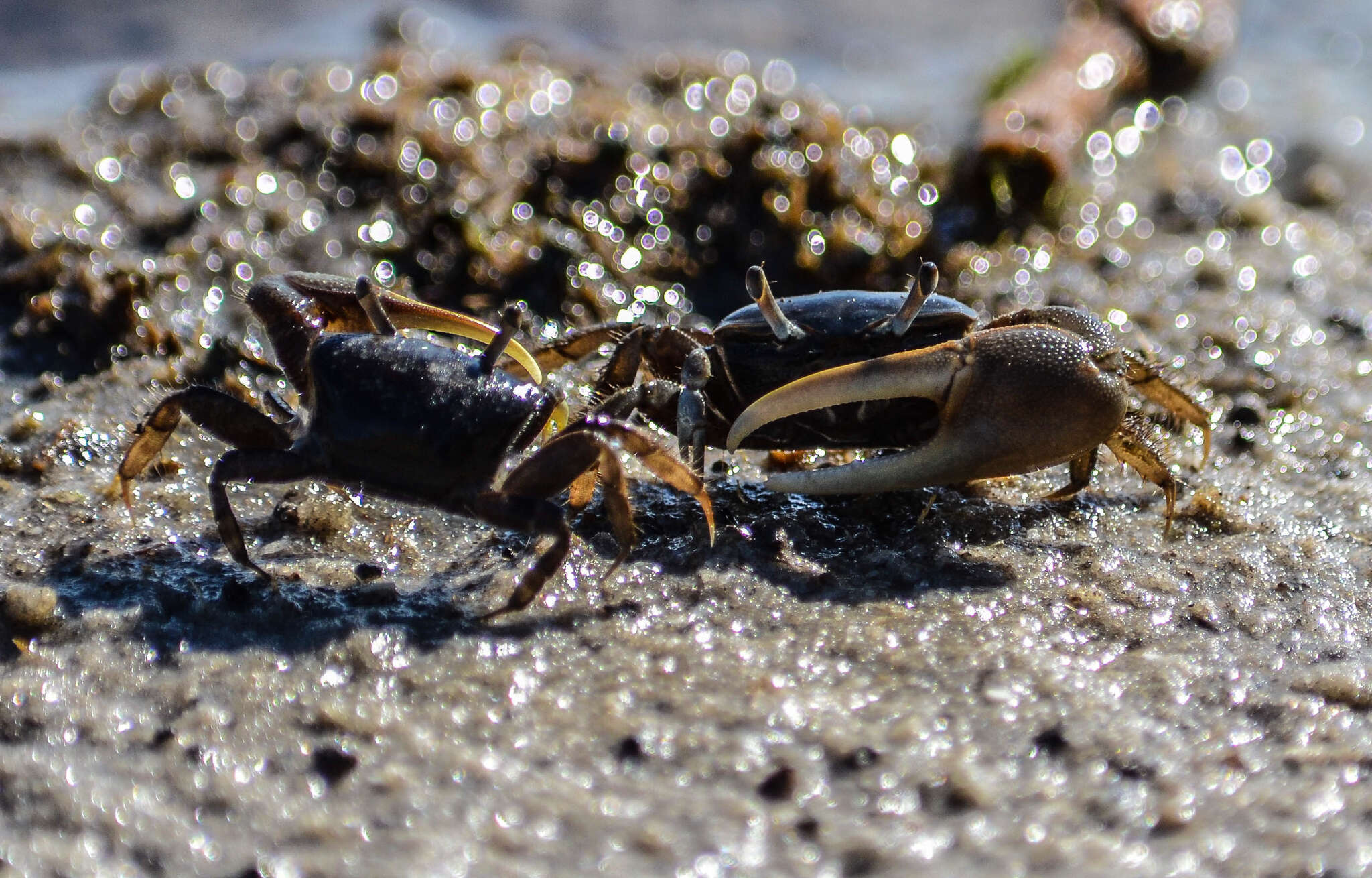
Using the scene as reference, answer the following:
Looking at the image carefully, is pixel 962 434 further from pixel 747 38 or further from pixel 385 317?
pixel 747 38

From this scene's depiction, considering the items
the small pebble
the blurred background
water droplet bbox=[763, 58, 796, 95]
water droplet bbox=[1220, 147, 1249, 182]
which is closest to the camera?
the small pebble

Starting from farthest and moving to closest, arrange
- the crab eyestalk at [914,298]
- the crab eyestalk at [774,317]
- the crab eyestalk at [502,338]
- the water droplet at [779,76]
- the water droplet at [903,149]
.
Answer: the water droplet at [779,76] → the water droplet at [903,149] → the crab eyestalk at [774,317] → the crab eyestalk at [914,298] → the crab eyestalk at [502,338]

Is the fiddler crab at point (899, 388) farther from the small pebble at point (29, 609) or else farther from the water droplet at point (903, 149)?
the water droplet at point (903, 149)

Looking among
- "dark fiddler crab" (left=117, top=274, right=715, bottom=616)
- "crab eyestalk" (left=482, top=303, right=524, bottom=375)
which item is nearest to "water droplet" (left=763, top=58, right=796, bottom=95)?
"crab eyestalk" (left=482, top=303, right=524, bottom=375)

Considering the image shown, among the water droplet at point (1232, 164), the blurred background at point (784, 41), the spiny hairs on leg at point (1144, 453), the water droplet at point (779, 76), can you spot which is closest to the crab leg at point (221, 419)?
the spiny hairs on leg at point (1144, 453)

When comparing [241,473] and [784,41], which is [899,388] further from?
[784,41]

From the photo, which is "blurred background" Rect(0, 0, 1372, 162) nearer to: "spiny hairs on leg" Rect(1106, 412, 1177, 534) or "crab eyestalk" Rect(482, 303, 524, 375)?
"spiny hairs on leg" Rect(1106, 412, 1177, 534)

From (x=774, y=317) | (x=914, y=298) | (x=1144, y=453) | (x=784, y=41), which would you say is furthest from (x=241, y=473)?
(x=784, y=41)

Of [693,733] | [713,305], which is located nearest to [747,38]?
[713,305]
